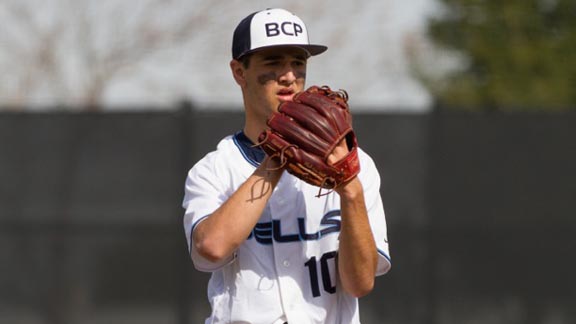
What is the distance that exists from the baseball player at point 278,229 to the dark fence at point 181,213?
394cm

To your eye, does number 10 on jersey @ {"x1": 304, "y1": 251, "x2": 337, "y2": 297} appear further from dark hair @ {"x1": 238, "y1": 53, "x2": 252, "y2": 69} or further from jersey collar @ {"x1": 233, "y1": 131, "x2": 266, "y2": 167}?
dark hair @ {"x1": 238, "y1": 53, "x2": 252, "y2": 69}

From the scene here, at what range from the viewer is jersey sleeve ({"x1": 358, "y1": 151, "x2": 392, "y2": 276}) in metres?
3.26

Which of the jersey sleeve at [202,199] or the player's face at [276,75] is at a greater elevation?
the player's face at [276,75]

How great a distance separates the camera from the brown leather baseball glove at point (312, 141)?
2.94m

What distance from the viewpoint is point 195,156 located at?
23.8 ft

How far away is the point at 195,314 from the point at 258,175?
4319 mm

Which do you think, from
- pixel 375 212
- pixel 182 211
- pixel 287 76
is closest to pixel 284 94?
pixel 287 76

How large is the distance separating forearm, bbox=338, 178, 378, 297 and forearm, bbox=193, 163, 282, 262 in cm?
20

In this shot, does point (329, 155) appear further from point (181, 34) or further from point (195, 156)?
point (181, 34)

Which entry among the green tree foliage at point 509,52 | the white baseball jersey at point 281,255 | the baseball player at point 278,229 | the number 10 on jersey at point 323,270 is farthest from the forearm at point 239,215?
the green tree foliage at point 509,52

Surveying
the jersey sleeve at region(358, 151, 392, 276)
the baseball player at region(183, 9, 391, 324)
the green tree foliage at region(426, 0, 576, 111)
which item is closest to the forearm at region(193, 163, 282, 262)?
the baseball player at region(183, 9, 391, 324)

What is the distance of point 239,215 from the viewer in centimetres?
296

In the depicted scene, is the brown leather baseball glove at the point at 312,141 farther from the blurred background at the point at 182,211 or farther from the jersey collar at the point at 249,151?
the blurred background at the point at 182,211

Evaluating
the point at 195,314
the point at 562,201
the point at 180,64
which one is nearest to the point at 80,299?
the point at 195,314
